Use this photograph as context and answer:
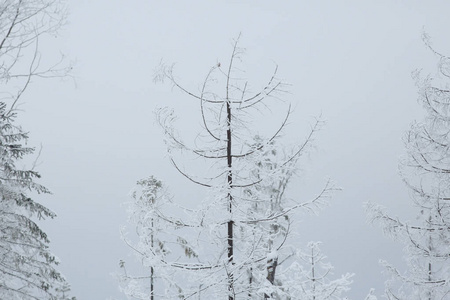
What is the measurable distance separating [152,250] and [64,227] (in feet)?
497

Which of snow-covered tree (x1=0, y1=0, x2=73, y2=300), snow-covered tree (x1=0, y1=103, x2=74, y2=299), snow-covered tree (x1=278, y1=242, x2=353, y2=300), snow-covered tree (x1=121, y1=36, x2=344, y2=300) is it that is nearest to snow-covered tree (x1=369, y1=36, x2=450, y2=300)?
snow-covered tree (x1=278, y1=242, x2=353, y2=300)

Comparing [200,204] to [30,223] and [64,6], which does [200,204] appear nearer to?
[64,6]

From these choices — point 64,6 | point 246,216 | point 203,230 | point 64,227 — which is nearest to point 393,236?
point 246,216

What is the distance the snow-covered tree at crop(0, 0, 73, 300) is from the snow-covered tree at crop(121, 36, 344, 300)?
1961mm

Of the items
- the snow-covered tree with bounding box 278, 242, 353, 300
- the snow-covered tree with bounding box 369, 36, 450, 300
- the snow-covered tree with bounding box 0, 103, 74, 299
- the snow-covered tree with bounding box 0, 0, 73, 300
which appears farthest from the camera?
the snow-covered tree with bounding box 369, 36, 450, 300

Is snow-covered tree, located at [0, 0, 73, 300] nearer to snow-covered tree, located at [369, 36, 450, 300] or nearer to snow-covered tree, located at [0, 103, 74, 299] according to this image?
snow-covered tree, located at [0, 103, 74, 299]

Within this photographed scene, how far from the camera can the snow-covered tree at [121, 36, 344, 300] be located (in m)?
6.34

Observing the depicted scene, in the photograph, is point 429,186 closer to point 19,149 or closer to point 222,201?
point 222,201

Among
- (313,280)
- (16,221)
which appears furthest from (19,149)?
(313,280)

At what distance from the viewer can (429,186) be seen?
29.3 feet

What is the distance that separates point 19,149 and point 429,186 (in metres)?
8.23

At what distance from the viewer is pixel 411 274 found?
31.4 feet

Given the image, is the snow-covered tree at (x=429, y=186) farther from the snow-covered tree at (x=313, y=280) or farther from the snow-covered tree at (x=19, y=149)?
the snow-covered tree at (x=19, y=149)

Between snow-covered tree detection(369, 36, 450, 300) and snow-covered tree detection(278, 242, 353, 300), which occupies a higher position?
snow-covered tree detection(369, 36, 450, 300)
